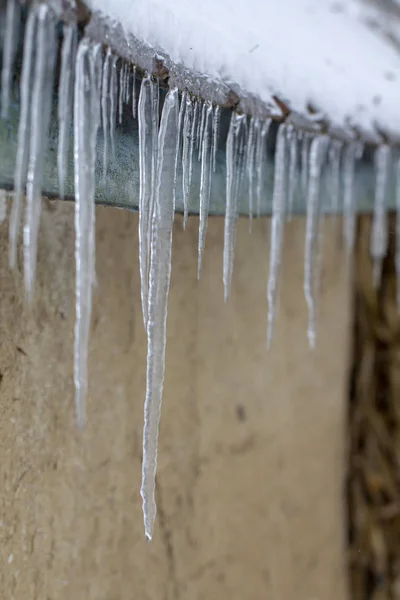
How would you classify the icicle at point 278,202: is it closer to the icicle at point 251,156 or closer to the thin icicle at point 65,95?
the icicle at point 251,156

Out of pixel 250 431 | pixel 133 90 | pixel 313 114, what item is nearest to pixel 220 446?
pixel 250 431

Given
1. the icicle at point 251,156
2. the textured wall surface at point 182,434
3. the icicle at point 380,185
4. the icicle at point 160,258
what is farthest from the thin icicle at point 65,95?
the icicle at point 380,185

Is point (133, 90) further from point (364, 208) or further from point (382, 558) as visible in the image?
point (382, 558)

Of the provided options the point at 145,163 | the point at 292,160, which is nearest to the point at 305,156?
the point at 292,160

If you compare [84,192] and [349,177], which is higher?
[349,177]

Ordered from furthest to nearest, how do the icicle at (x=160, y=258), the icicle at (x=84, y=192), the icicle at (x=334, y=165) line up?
the icicle at (x=334, y=165), the icicle at (x=160, y=258), the icicle at (x=84, y=192)

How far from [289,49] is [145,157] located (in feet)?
1.46

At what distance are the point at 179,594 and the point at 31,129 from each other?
110cm

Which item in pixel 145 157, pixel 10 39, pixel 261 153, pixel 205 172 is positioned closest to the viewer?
pixel 10 39

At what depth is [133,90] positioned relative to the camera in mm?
614

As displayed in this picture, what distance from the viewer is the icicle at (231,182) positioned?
786 mm

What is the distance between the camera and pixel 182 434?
122cm

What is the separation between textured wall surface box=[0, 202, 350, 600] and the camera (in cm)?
83

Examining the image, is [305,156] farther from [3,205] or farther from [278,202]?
[3,205]
